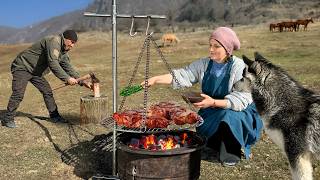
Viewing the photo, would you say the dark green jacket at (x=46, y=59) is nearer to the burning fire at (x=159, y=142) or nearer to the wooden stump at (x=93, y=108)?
the wooden stump at (x=93, y=108)

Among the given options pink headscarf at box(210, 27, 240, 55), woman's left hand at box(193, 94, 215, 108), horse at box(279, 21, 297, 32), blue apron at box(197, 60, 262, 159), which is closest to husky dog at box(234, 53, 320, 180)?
woman's left hand at box(193, 94, 215, 108)

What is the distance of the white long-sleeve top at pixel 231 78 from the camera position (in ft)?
22.8

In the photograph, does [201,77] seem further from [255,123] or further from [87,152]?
[87,152]

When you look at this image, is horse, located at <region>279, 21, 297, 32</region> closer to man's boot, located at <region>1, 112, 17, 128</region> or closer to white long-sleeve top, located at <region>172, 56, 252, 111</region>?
man's boot, located at <region>1, 112, 17, 128</region>

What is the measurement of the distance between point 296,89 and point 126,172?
8.98 feet

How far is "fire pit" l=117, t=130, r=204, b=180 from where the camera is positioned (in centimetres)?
622

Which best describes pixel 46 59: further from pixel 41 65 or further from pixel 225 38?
pixel 225 38

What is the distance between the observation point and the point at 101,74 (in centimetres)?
2122

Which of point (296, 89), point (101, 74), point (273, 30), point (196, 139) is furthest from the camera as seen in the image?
point (273, 30)

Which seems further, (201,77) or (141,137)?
(201,77)

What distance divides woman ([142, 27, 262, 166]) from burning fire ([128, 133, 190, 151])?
2.06ft

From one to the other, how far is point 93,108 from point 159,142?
393 centimetres

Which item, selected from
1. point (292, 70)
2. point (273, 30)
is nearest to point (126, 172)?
point (292, 70)

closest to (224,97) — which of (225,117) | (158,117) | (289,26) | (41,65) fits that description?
(225,117)
